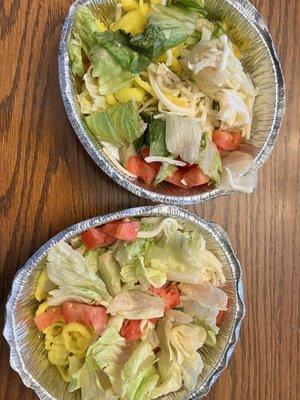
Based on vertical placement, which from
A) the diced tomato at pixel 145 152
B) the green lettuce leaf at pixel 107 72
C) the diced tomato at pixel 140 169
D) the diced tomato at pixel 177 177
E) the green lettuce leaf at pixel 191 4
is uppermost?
the green lettuce leaf at pixel 191 4

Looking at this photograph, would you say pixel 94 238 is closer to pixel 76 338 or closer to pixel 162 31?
pixel 76 338

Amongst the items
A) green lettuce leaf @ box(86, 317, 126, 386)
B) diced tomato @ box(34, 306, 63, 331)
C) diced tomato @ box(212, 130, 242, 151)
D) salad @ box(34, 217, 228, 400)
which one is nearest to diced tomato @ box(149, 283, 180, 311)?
salad @ box(34, 217, 228, 400)

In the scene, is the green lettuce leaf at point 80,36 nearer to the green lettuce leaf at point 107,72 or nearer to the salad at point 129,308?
the green lettuce leaf at point 107,72

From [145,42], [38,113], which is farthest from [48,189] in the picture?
[145,42]

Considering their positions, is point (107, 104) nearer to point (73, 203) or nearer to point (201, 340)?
point (73, 203)

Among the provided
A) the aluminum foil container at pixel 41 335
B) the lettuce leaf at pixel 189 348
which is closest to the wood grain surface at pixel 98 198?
the aluminum foil container at pixel 41 335

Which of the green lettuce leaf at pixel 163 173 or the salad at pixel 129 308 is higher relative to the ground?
the green lettuce leaf at pixel 163 173

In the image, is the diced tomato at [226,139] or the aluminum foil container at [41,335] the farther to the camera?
the diced tomato at [226,139]

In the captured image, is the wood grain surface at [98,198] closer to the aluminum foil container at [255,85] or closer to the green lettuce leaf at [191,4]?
the aluminum foil container at [255,85]

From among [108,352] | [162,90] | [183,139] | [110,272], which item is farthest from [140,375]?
[162,90]
